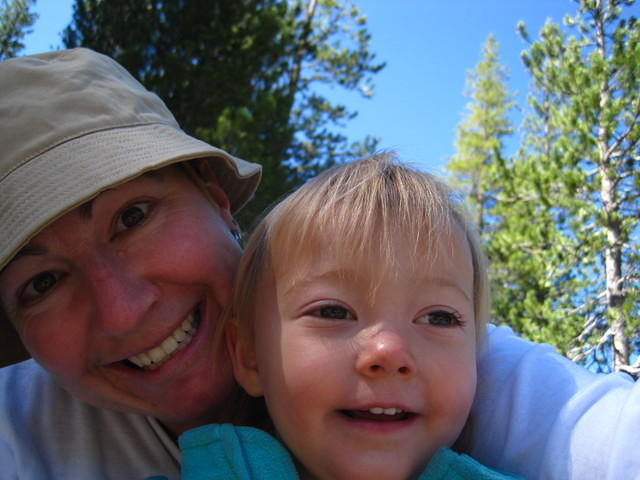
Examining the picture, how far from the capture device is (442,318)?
4.47 feet

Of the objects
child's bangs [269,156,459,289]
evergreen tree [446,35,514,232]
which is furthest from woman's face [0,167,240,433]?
evergreen tree [446,35,514,232]

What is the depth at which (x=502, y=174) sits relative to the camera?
467 inches

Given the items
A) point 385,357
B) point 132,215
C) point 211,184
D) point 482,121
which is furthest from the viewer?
point 482,121

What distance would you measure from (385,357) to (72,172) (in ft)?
2.55

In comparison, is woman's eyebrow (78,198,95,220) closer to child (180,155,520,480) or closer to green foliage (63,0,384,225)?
child (180,155,520,480)

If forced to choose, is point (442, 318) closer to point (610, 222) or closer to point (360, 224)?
point (360, 224)

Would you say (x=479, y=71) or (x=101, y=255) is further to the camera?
(x=479, y=71)

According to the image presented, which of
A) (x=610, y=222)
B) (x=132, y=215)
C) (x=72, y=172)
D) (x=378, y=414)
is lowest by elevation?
(x=610, y=222)

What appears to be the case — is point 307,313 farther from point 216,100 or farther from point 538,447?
point 216,100

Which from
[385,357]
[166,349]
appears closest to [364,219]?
[385,357]

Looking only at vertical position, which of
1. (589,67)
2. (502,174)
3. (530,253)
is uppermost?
(589,67)

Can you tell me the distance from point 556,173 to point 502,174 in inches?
47.4

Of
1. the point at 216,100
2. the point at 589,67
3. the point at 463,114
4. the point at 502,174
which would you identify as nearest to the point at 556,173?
the point at 502,174

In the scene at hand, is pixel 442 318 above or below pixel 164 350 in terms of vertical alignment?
above
